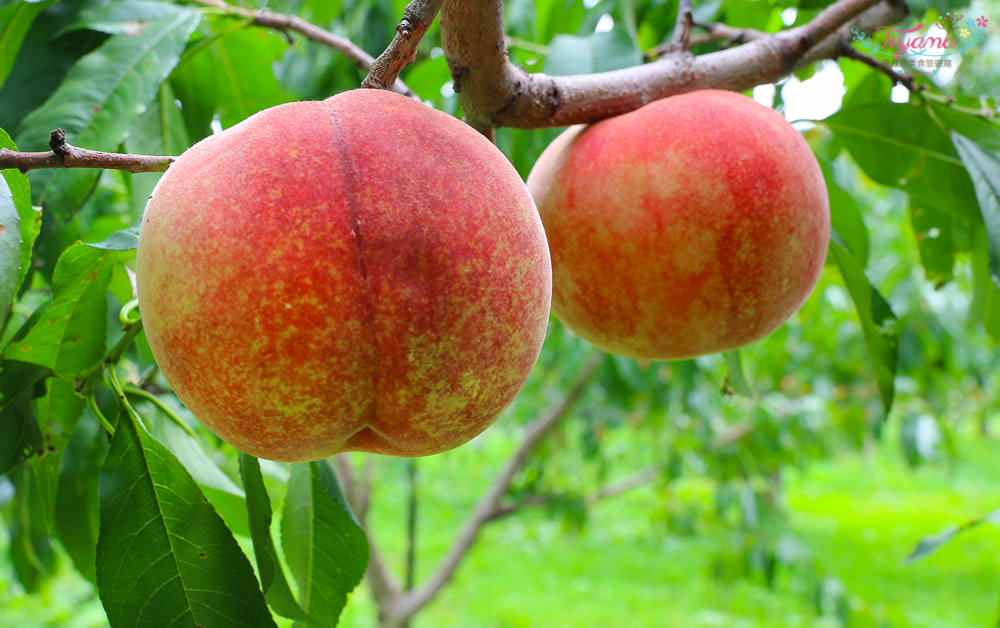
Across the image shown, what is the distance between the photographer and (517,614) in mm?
5012

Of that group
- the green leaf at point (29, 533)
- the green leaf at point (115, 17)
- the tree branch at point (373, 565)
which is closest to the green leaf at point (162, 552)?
the green leaf at point (29, 533)

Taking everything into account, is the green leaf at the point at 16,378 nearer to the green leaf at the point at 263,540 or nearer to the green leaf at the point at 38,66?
the green leaf at the point at 263,540

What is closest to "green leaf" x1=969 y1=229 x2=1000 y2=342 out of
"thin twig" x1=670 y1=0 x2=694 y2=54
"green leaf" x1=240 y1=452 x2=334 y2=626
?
"thin twig" x1=670 y1=0 x2=694 y2=54

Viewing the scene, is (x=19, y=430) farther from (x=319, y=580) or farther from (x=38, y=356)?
(x=319, y=580)

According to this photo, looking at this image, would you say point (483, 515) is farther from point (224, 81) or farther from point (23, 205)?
point (23, 205)

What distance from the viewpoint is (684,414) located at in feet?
11.4

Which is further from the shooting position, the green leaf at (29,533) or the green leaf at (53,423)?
the green leaf at (29,533)

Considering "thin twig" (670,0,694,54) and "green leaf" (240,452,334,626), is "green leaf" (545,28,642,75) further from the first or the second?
"green leaf" (240,452,334,626)

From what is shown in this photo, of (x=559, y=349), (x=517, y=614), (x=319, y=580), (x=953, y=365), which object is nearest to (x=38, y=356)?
(x=319, y=580)

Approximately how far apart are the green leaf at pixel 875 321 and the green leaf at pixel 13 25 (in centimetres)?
125

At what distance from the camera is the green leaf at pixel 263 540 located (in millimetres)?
754

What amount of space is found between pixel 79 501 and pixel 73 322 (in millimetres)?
523

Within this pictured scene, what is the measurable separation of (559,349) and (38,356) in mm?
2164

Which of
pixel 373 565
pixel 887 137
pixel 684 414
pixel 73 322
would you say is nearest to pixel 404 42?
pixel 73 322
